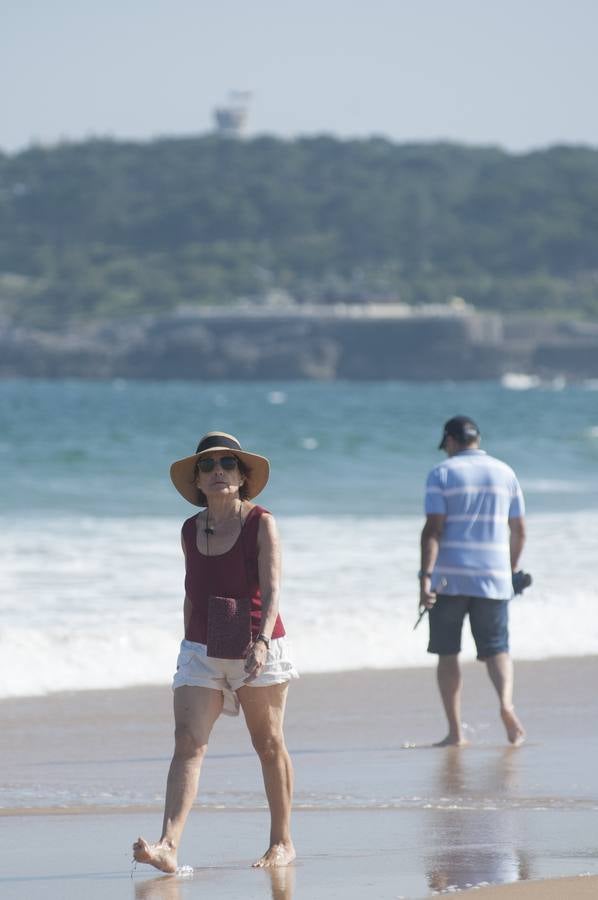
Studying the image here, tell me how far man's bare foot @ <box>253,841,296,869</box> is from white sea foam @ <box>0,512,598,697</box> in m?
3.38

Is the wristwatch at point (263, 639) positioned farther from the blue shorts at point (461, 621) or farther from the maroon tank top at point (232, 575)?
the blue shorts at point (461, 621)

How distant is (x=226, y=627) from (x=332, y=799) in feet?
4.48

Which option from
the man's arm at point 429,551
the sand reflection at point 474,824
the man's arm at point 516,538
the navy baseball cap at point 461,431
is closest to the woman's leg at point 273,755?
the sand reflection at point 474,824

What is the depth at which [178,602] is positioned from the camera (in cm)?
1038

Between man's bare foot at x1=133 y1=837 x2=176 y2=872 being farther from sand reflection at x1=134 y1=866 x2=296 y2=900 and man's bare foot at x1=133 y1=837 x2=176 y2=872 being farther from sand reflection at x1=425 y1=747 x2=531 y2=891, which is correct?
sand reflection at x1=425 y1=747 x2=531 y2=891

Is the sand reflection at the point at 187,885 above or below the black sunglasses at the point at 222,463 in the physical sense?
below

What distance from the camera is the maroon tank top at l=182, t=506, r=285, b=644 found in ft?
14.1

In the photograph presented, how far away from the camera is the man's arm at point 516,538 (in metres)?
6.64

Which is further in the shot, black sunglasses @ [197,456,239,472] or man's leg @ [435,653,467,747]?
man's leg @ [435,653,467,747]

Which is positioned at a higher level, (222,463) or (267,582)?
(222,463)

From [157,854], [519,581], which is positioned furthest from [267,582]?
[519,581]

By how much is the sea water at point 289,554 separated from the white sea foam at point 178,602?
1cm

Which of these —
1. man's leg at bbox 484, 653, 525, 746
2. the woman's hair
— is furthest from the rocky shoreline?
the woman's hair

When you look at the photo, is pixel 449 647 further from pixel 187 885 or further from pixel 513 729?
pixel 187 885
